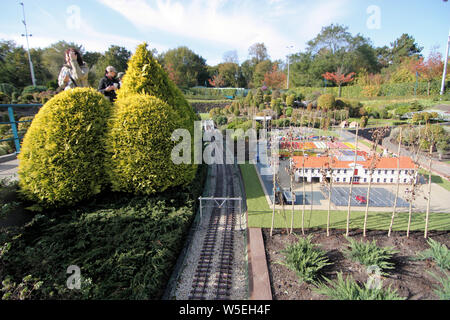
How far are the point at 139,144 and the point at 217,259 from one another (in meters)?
4.91

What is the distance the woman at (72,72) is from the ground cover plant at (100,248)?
456cm

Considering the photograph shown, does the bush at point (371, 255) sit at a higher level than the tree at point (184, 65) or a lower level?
lower

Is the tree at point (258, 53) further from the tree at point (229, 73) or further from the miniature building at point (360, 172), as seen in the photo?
the miniature building at point (360, 172)

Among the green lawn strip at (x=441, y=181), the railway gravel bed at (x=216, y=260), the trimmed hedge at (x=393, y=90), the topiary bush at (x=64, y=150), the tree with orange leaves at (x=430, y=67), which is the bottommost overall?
the railway gravel bed at (x=216, y=260)

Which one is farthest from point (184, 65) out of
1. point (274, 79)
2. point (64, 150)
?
point (64, 150)

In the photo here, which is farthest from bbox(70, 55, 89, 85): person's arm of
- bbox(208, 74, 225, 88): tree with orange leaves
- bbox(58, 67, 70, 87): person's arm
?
bbox(208, 74, 225, 88): tree with orange leaves

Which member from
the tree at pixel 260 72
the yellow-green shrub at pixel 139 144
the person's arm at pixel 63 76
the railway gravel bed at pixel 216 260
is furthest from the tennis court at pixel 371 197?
the tree at pixel 260 72

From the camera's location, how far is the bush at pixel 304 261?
21.0ft

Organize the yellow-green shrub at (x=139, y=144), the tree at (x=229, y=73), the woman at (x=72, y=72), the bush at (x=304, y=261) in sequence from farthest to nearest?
the tree at (x=229, y=73) → the woman at (x=72, y=72) → the yellow-green shrub at (x=139, y=144) → the bush at (x=304, y=261)

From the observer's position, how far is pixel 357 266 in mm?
6953

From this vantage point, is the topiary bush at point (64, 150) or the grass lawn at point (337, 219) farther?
the grass lawn at point (337, 219)

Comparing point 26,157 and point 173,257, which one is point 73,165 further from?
point 173,257

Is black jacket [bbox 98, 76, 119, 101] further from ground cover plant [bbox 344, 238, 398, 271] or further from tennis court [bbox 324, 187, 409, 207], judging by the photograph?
tennis court [bbox 324, 187, 409, 207]
